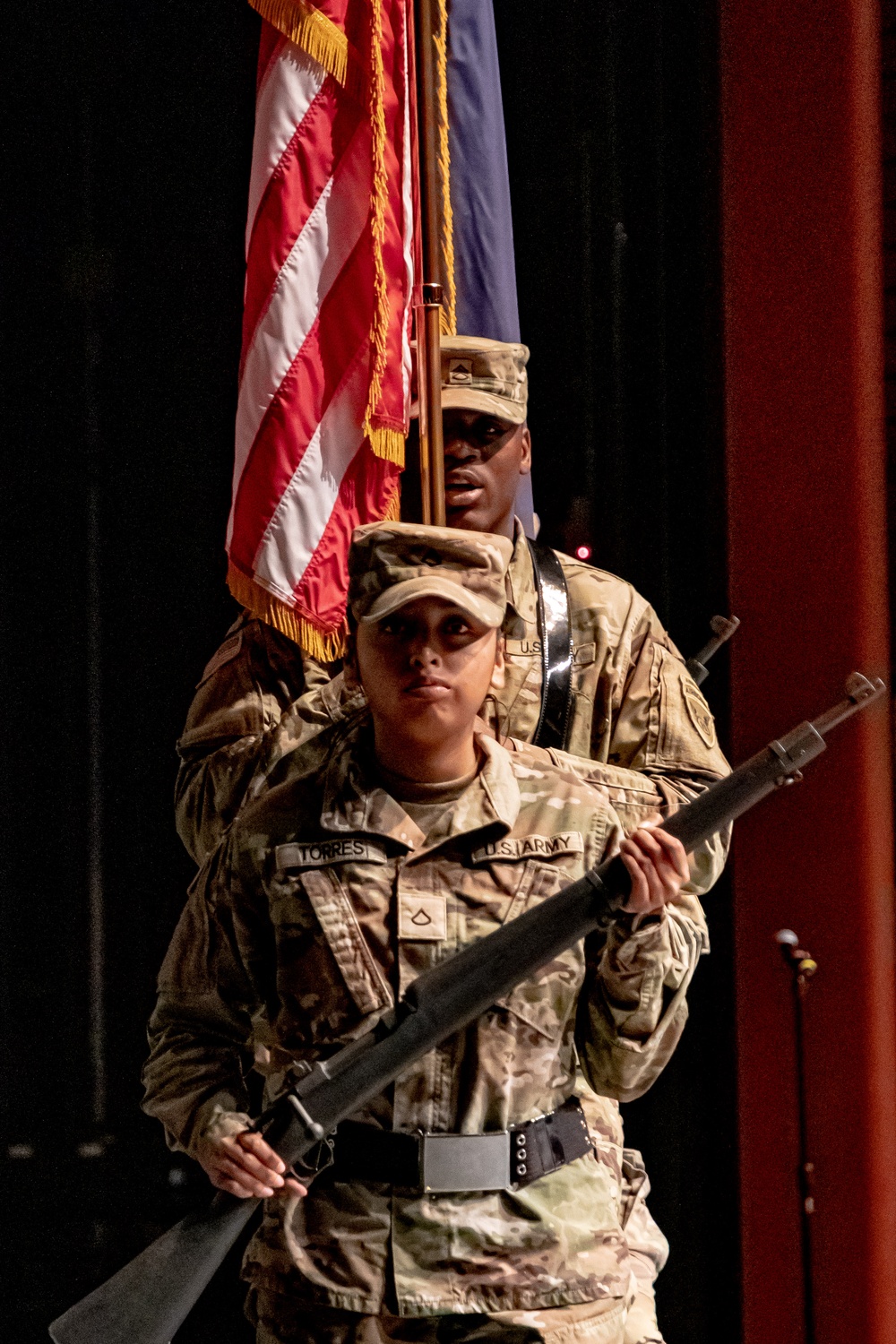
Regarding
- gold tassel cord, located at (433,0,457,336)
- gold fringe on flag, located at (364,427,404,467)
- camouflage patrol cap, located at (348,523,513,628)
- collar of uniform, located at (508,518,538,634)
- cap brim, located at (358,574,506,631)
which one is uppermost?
gold tassel cord, located at (433,0,457,336)

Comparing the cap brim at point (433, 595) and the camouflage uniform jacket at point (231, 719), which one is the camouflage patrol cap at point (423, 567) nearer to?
the cap brim at point (433, 595)

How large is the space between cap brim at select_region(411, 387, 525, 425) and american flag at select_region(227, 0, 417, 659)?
10cm

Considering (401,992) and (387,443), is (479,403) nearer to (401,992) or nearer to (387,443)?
(387,443)

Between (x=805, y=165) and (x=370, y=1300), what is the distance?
2.58 meters

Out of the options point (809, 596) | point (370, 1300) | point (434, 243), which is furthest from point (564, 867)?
point (809, 596)

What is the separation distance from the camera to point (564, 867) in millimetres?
2195

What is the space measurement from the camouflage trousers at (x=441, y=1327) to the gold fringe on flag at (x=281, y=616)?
1.13 meters

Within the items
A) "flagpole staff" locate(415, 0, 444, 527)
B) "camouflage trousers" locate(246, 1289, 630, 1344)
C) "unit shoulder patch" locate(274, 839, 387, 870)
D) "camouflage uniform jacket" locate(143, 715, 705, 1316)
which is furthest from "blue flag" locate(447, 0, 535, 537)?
"camouflage trousers" locate(246, 1289, 630, 1344)

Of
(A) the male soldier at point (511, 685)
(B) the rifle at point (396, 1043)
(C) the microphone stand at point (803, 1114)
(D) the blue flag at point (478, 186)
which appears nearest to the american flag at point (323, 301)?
(A) the male soldier at point (511, 685)

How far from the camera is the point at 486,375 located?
3.00 metres

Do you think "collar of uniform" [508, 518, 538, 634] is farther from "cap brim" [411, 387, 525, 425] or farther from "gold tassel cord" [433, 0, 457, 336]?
"gold tassel cord" [433, 0, 457, 336]

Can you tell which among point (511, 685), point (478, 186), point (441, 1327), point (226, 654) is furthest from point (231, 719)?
point (478, 186)

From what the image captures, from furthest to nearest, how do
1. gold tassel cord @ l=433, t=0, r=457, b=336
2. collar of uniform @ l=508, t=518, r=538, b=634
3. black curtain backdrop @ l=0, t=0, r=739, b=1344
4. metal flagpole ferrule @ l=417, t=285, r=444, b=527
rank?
black curtain backdrop @ l=0, t=0, r=739, b=1344 → gold tassel cord @ l=433, t=0, r=457, b=336 → collar of uniform @ l=508, t=518, r=538, b=634 → metal flagpole ferrule @ l=417, t=285, r=444, b=527

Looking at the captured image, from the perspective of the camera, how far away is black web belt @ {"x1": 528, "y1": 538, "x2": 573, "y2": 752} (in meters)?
2.86
